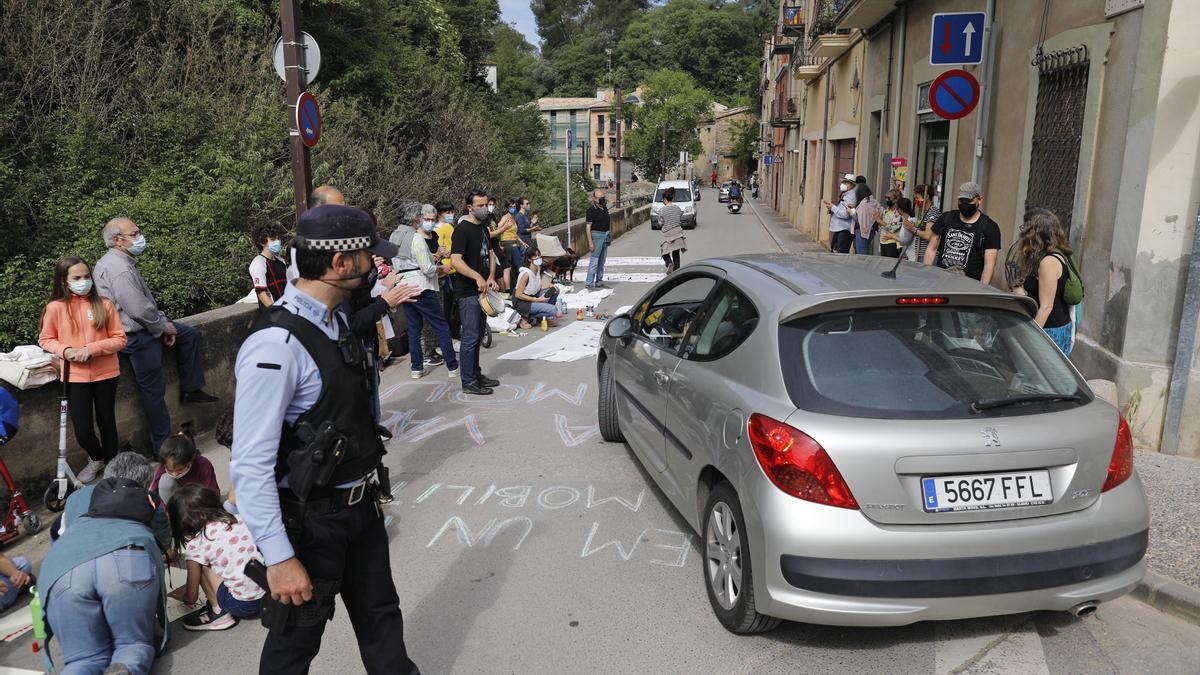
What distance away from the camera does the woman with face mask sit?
6758 millimetres

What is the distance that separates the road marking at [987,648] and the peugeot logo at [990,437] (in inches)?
38.1

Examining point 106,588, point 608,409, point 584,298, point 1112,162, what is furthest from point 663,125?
point 106,588

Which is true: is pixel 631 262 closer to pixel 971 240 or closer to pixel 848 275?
pixel 971 240

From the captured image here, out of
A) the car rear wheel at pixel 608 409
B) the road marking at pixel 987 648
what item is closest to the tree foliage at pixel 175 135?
the car rear wheel at pixel 608 409

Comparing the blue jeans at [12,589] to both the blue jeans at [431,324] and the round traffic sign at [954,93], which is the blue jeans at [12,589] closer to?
the blue jeans at [431,324]

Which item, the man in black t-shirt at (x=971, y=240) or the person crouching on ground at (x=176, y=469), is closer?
the person crouching on ground at (x=176, y=469)

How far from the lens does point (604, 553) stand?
452 centimetres

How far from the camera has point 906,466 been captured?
3.10 metres

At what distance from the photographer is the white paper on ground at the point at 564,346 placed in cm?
979

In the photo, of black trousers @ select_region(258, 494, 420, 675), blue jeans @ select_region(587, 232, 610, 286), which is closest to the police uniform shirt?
black trousers @ select_region(258, 494, 420, 675)

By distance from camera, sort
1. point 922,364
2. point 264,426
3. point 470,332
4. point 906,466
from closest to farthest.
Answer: point 264,426 → point 906,466 → point 922,364 → point 470,332

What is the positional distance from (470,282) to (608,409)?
2252mm

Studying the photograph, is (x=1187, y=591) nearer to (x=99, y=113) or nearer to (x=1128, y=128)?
(x=1128, y=128)

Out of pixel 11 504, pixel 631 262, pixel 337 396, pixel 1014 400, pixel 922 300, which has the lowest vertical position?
pixel 631 262
